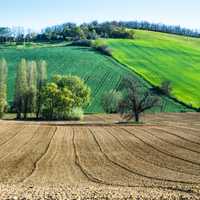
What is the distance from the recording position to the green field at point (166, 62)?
4951 inches

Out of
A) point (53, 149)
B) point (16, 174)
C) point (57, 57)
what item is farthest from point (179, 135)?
point (57, 57)

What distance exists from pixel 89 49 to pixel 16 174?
129697 mm

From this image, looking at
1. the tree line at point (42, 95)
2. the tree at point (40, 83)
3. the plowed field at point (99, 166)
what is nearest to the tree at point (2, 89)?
the tree line at point (42, 95)

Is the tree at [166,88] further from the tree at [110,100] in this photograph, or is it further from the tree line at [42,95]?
the tree line at [42,95]

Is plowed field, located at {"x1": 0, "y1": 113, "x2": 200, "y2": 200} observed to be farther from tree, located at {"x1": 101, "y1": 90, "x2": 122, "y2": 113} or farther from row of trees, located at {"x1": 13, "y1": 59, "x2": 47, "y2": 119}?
tree, located at {"x1": 101, "y1": 90, "x2": 122, "y2": 113}

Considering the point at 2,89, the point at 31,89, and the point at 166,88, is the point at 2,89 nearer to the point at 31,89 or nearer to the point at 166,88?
the point at 31,89

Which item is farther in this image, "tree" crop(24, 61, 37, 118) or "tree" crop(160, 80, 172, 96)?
"tree" crop(160, 80, 172, 96)

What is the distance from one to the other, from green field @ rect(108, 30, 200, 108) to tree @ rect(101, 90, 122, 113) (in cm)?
1523

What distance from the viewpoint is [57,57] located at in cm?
14412

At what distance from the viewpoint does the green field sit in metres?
126

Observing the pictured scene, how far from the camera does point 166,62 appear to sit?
152 meters

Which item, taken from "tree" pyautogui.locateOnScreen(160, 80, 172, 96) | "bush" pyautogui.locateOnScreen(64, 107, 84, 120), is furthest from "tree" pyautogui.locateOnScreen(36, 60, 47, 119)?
"tree" pyautogui.locateOnScreen(160, 80, 172, 96)

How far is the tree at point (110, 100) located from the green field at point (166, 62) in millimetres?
15227

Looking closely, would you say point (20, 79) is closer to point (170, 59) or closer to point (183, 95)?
point (183, 95)
